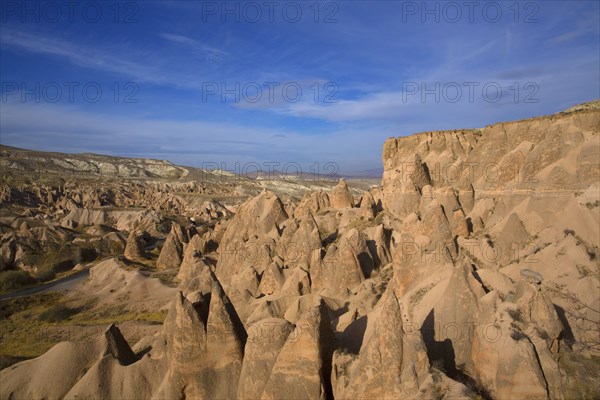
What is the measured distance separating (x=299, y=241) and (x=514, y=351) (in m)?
16.7

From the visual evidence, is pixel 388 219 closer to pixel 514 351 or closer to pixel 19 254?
pixel 514 351

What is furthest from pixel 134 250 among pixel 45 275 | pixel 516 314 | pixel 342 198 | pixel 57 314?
pixel 516 314

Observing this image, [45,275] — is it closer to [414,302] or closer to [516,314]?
[414,302]

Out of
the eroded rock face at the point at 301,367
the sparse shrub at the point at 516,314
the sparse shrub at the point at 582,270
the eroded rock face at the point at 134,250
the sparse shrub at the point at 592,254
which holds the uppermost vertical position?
the sparse shrub at the point at 592,254

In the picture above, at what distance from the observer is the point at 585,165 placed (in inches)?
779

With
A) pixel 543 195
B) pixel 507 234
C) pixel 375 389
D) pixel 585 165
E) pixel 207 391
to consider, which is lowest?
pixel 207 391

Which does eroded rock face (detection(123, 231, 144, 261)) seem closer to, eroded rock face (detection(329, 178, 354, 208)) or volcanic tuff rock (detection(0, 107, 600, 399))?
volcanic tuff rock (detection(0, 107, 600, 399))

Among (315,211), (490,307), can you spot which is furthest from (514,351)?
(315,211)

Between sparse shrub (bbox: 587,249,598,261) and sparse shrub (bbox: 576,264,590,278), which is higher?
sparse shrub (bbox: 587,249,598,261)

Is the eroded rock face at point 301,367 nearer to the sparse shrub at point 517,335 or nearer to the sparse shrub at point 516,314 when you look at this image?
the sparse shrub at point 517,335

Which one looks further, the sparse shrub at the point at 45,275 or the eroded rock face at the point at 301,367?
the sparse shrub at the point at 45,275

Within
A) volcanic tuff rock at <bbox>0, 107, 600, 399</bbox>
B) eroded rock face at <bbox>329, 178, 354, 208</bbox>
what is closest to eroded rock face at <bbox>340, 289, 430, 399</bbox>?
volcanic tuff rock at <bbox>0, 107, 600, 399</bbox>

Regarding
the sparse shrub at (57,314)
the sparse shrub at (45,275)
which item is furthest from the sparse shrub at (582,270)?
the sparse shrub at (45,275)

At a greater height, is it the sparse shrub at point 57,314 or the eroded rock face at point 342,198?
the eroded rock face at point 342,198
